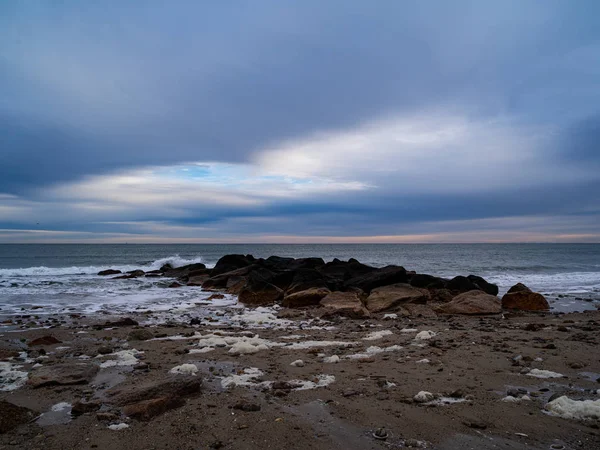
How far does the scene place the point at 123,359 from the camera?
6691 mm

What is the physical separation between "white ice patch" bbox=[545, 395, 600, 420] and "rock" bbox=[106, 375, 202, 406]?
402cm

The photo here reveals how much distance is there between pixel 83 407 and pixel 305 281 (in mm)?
12142

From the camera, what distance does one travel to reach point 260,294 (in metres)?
15.7

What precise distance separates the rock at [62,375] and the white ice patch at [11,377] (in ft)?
0.36

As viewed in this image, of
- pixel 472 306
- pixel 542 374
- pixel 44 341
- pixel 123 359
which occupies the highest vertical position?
pixel 542 374

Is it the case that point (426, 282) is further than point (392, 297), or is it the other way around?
point (426, 282)

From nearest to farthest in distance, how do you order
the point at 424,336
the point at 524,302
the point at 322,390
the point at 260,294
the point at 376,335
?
the point at 322,390
the point at 424,336
the point at 376,335
the point at 524,302
the point at 260,294

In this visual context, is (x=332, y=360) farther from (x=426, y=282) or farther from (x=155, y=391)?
(x=426, y=282)

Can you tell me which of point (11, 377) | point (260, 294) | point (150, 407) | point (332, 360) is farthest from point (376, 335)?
point (260, 294)

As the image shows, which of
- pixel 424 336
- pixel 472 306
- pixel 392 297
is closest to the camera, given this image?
pixel 424 336

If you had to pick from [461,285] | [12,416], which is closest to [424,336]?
[12,416]

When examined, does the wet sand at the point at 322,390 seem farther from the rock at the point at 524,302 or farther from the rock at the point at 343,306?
the rock at the point at 524,302

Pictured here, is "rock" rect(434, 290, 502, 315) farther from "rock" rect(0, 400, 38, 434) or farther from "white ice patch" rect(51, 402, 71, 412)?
"rock" rect(0, 400, 38, 434)

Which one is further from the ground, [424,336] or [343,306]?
[424,336]
